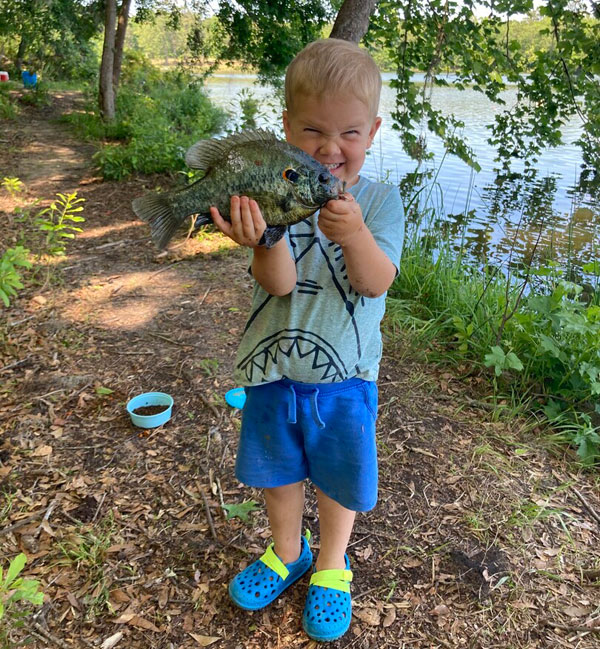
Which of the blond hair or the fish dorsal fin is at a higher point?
the blond hair

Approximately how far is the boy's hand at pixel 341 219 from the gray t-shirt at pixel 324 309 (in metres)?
0.24

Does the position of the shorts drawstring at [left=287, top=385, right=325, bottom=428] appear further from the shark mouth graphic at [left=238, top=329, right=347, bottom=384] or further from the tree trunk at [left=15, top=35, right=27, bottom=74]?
the tree trunk at [left=15, top=35, right=27, bottom=74]

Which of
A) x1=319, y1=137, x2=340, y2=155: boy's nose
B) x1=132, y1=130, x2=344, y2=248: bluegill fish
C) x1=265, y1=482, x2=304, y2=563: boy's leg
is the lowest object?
x1=265, y1=482, x2=304, y2=563: boy's leg

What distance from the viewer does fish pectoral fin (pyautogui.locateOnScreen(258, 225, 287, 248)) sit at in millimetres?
1495

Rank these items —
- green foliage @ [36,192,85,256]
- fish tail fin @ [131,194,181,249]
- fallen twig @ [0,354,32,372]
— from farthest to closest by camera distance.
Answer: green foliage @ [36,192,85,256] → fallen twig @ [0,354,32,372] → fish tail fin @ [131,194,181,249]

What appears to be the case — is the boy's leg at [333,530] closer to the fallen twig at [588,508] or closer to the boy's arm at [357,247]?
the boy's arm at [357,247]

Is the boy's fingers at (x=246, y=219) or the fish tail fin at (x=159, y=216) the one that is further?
the fish tail fin at (x=159, y=216)

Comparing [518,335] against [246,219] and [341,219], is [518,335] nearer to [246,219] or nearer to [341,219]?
Answer: [341,219]

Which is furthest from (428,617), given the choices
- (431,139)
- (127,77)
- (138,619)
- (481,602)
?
(127,77)

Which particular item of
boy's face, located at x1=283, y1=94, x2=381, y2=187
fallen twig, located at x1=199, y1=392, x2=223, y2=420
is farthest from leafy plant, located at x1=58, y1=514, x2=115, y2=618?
boy's face, located at x1=283, y1=94, x2=381, y2=187

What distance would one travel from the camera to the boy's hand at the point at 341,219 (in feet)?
4.64

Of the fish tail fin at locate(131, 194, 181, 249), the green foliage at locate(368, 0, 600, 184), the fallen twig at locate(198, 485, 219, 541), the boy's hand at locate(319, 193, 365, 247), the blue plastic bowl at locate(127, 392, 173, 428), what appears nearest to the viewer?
the boy's hand at locate(319, 193, 365, 247)

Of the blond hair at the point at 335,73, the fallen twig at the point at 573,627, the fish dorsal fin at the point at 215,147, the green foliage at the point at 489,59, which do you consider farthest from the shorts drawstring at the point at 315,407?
the green foliage at the point at 489,59

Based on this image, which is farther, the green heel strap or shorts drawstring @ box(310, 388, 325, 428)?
the green heel strap
